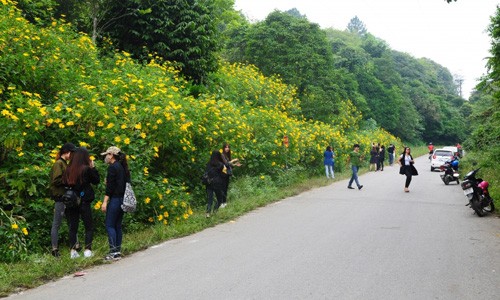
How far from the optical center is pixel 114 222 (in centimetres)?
711

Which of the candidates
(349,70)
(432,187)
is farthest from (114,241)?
(349,70)

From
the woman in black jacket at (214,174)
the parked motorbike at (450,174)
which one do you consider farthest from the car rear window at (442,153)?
the woman in black jacket at (214,174)

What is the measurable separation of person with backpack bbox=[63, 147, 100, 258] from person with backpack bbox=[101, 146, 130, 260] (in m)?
0.27

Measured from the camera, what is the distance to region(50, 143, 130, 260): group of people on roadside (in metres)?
6.94

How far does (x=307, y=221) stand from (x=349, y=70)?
49.0 m

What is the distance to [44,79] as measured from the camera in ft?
32.2

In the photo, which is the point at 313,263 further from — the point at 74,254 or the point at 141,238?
the point at 74,254

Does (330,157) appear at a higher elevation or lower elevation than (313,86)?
lower

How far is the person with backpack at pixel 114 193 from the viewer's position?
23.0ft

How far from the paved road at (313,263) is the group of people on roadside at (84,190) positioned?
626mm

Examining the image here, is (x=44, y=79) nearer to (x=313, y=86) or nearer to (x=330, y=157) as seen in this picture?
(x=330, y=157)

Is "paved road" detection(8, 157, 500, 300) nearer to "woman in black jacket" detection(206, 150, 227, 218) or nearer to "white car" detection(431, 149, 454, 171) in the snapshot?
"woman in black jacket" detection(206, 150, 227, 218)

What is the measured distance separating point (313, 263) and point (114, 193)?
3.11 m

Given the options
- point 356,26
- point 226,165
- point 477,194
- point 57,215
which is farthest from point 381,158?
point 356,26
